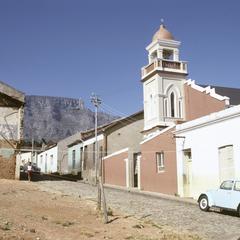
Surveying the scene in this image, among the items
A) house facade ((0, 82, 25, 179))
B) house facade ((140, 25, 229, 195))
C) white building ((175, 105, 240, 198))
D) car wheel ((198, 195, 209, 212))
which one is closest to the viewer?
car wheel ((198, 195, 209, 212))

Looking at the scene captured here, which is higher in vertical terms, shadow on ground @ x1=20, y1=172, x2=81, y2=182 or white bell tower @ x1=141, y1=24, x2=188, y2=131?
white bell tower @ x1=141, y1=24, x2=188, y2=131

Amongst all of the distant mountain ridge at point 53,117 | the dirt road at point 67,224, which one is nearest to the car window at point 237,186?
the dirt road at point 67,224

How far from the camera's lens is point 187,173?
2594 centimetres

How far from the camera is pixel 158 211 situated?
18359mm

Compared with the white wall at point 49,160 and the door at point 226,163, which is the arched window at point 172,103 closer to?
the door at point 226,163

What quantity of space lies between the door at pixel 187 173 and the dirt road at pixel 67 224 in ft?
29.0

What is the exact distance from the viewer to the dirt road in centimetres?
1204

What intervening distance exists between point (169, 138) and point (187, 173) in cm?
272

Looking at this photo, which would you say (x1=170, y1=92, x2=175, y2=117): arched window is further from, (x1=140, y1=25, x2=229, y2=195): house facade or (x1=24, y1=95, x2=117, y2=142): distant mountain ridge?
(x1=24, y1=95, x2=117, y2=142): distant mountain ridge

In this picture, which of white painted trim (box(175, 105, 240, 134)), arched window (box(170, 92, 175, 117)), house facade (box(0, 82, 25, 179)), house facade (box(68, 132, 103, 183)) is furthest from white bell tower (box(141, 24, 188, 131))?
house facade (box(0, 82, 25, 179))

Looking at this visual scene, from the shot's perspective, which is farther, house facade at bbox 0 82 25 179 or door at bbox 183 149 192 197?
house facade at bbox 0 82 25 179


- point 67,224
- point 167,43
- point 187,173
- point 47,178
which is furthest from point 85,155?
point 67,224

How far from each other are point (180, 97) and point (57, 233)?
2718cm

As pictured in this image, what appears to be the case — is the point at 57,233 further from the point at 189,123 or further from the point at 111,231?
the point at 189,123
